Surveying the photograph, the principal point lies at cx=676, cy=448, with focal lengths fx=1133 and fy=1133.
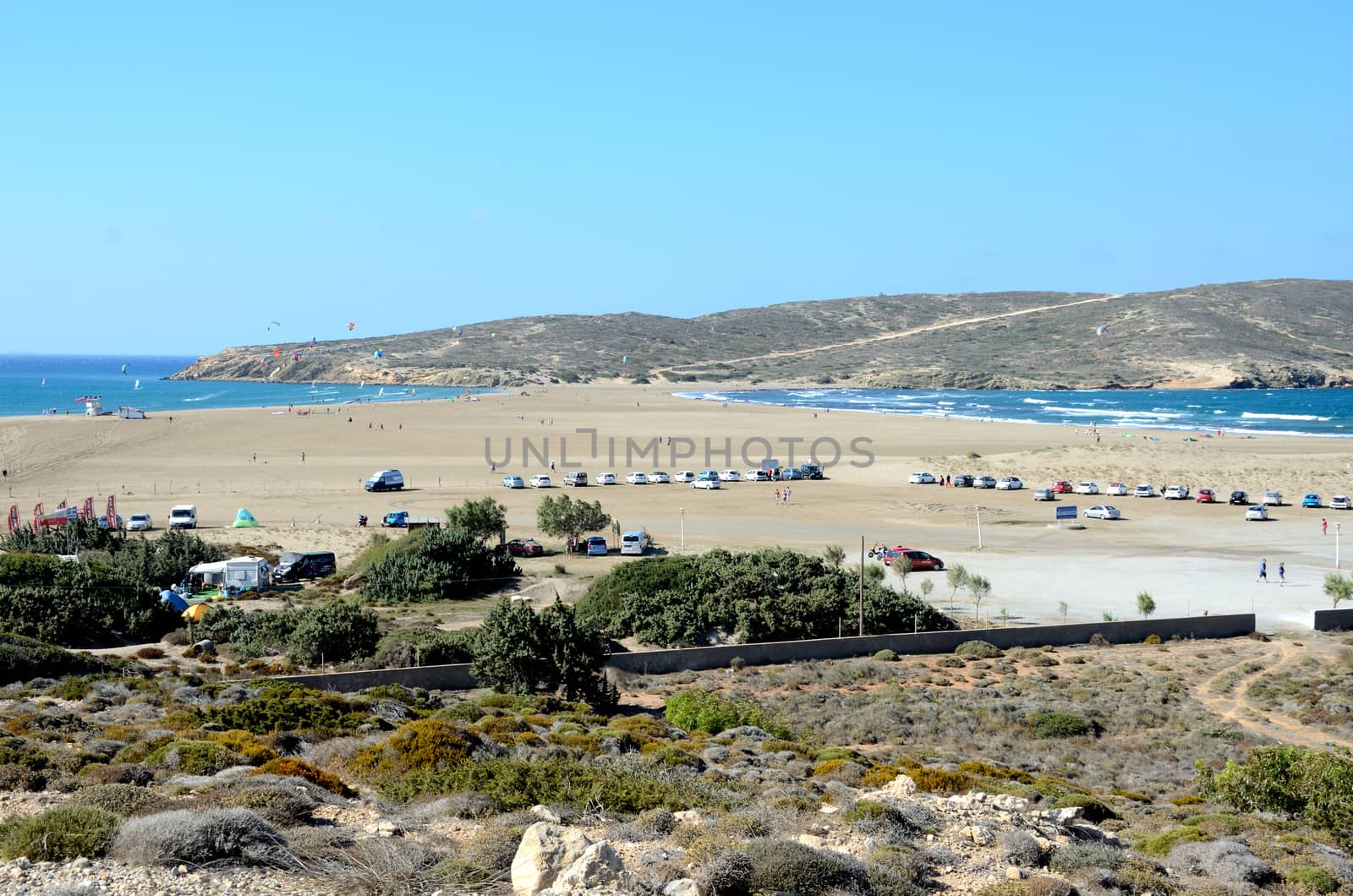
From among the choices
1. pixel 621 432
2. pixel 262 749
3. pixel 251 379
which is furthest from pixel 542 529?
pixel 251 379

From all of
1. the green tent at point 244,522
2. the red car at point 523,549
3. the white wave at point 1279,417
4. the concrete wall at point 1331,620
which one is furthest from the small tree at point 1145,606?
the white wave at point 1279,417

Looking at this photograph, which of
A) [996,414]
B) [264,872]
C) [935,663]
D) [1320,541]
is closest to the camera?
[264,872]

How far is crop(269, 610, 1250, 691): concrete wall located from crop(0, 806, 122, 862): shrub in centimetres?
1195

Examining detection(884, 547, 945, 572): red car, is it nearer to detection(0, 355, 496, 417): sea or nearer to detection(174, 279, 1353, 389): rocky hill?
detection(0, 355, 496, 417): sea

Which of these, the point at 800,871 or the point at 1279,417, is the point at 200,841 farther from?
the point at 1279,417

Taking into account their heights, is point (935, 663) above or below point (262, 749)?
below

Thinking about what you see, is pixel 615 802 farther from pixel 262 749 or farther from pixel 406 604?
pixel 406 604

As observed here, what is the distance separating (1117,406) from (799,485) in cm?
7290

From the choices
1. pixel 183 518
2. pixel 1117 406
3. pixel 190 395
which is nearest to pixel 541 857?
pixel 183 518

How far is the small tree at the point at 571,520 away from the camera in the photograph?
38.7 m

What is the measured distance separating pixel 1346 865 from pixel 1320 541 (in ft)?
105

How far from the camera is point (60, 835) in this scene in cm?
863

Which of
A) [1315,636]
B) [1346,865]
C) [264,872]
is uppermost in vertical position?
[264,872]

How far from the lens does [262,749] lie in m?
13.0
